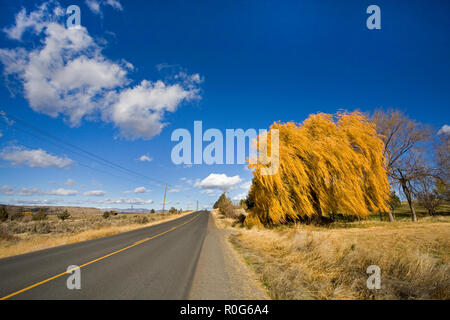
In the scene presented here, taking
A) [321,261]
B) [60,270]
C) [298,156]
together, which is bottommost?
[60,270]

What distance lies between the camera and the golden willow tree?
14.4 m

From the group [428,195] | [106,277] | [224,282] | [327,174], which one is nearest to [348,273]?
[224,282]

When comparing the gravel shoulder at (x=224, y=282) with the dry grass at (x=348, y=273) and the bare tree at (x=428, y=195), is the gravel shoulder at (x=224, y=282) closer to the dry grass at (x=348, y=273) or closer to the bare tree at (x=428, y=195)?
the dry grass at (x=348, y=273)

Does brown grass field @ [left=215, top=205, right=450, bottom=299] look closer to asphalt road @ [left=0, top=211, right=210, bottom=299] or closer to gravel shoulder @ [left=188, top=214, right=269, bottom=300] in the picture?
gravel shoulder @ [left=188, top=214, right=269, bottom=300]

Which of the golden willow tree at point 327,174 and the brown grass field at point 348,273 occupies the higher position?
the golden willow tree at point 327,174

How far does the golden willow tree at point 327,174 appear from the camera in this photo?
14.4 meters

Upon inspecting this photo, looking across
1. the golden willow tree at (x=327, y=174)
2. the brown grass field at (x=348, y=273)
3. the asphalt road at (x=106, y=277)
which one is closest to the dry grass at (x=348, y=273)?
the brown grass field at (x=348, y=273)

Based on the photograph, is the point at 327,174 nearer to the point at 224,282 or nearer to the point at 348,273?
the point at 348,273

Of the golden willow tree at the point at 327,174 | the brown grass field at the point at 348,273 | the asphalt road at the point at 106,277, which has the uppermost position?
the golden willow tree at the point at 327,174

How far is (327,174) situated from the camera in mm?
14359
